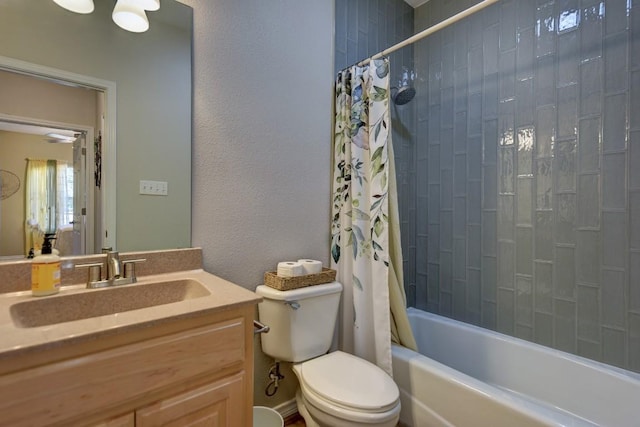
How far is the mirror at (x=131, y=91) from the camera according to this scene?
3.69ft

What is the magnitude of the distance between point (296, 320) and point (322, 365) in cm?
23

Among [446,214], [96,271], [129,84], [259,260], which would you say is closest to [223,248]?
[259,260]

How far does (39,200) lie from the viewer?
3.64ft

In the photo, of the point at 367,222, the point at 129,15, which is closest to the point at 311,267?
the point at 367,222

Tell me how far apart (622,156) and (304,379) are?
1.88 meters

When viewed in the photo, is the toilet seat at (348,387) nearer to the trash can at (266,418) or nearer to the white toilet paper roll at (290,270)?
the trash can at (266,418)

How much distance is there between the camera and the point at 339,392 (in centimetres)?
124

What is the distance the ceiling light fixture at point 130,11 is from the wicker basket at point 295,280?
3.95 feet

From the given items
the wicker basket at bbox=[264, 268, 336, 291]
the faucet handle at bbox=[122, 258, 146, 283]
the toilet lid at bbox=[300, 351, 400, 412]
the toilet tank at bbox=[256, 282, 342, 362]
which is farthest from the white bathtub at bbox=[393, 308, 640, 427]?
the faucet handle at bbox=[122, 258, 146, 283]

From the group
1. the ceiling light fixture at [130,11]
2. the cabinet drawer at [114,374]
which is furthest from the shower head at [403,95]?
the cabinet drawer at [114,374]

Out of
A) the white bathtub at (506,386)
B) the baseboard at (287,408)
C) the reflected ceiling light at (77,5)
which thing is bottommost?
the baseboard at (287,408)

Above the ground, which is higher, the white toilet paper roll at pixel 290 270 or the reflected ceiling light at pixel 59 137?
the reflected ceiling light at pixel 59 137

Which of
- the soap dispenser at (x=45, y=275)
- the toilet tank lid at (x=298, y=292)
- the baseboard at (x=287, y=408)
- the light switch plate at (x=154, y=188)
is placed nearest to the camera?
the soap dispenser at (x=45, y=275)

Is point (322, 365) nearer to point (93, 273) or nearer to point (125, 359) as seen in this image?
point (125, 359)
